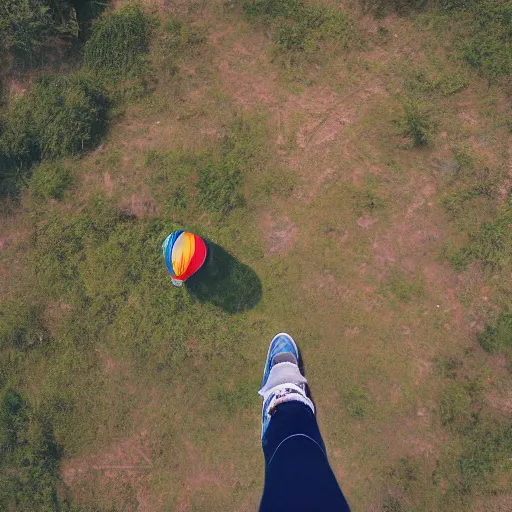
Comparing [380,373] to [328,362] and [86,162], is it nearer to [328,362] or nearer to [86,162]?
[328,362]

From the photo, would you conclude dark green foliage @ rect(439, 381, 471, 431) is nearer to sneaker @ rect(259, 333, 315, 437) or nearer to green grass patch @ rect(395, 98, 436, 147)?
sneaker @ rect(259, 333, 315, 437)

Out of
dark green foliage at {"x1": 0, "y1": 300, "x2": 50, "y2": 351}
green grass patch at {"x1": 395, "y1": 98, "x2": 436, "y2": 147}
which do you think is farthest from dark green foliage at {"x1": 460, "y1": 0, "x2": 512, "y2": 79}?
dark green foliage at {"x1": 0, "y1": 300, "x2": 50, "y2": 351}

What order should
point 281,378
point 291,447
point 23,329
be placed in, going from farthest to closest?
point 23,329
point 281,378
point 291,447

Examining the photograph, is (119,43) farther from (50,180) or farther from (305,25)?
(305,25)

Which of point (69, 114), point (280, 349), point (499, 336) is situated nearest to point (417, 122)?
point (499, 336)

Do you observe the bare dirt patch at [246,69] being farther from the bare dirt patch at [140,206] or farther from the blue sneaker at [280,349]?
the blue sneaker at [280,349]
